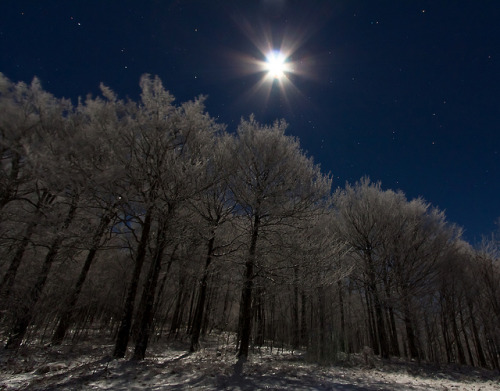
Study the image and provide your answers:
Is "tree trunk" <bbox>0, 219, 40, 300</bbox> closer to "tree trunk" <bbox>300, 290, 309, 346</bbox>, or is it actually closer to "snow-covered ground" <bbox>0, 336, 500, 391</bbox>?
"snow-covered ground" <bbox>0, 336, 500, 391</bbox>

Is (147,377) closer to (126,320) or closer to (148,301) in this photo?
(126,320)

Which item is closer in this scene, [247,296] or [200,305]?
[247,296]

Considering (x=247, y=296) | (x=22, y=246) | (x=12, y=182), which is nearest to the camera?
(x=12, y=182)

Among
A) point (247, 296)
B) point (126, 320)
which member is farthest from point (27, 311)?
point (247, 296)

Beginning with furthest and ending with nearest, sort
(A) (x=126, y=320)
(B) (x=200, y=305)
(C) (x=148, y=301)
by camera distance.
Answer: (B) (x=200, y=305) < (C) (x=148, y=301) < (A) (x=126, y=320)

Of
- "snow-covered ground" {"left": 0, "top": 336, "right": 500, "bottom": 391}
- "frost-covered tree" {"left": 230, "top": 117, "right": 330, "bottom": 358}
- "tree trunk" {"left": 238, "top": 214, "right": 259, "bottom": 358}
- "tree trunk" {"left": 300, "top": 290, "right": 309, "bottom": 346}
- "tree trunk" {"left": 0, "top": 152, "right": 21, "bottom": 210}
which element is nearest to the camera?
"snow-covered ground" {"left": 0, "top": 336, "right": 500, "bottom": 391}

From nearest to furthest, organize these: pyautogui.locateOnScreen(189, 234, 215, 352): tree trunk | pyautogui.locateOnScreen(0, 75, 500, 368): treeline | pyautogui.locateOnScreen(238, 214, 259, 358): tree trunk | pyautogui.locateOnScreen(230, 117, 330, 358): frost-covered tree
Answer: pyautogui.locateOnScreen(0, 75, 500, 368): treeline, pyautogui.locateOnScreen(238, 214, 259, 358): tree trunk, pyautogui.locateOnScreen(230, 117, 330, 358): frost-covered tree, pyautogui.locateOnScreen(189, 234, 215, 352): tree trunk

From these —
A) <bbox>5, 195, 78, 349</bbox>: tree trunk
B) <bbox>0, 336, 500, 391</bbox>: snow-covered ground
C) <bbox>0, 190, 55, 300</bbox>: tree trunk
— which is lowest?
<bbox>0, 336, 500, 391</bbox>: snow-covered ground

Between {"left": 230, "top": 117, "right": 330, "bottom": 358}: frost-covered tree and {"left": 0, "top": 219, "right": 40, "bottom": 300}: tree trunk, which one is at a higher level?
{"left": 230, "top": 117, "right": 330, "bottom": 358}: frost-covered tree

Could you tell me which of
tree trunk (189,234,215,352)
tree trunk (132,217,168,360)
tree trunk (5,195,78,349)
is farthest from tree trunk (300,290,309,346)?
tree trunk (5,195,78,349)

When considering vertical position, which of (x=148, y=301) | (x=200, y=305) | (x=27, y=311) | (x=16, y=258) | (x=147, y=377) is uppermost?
(x=16, y=258)

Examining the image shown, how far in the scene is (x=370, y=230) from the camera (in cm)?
1449

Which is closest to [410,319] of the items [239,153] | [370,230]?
[370,230]

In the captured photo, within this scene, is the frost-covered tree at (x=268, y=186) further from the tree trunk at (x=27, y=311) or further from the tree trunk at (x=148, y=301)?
the tree trunk at (x=27, y=311)
